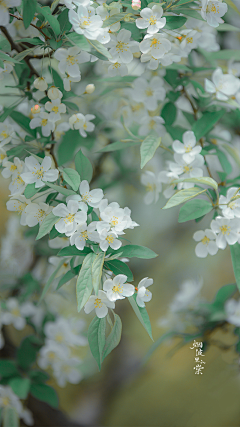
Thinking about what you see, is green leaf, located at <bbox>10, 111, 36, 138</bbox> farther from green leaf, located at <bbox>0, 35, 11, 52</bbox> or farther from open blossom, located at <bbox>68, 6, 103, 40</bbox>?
open blossom, located at <bbox>68, 6, 103, 40</bbox>

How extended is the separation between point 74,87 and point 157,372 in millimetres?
1350

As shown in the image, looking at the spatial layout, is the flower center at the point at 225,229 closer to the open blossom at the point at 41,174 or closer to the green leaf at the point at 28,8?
the open blossom at the point at 41,174

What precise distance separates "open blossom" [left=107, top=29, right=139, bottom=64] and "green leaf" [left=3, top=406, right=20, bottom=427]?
40.0 inches

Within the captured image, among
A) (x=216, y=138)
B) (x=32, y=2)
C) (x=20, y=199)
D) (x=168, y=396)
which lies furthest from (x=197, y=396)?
(x=32, y=2)

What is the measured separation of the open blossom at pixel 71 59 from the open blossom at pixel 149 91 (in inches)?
8.5

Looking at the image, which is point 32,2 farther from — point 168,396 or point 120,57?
point 168,396

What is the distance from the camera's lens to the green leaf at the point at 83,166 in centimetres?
60

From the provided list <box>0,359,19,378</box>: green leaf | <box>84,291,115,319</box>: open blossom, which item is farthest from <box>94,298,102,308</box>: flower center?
<box>0,359,19,378</box>: green leaf

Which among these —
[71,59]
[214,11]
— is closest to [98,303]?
[71,59]

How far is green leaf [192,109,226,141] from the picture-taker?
74 centimetres

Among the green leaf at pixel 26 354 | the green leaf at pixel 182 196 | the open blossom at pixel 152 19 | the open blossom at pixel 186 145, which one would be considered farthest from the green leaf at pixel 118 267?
the green leaf at pixel 26 354

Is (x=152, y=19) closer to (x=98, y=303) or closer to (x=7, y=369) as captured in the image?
(x=98, y=303)

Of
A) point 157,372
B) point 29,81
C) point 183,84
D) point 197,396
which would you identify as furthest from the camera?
point 157,372

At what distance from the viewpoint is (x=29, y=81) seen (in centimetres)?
70
